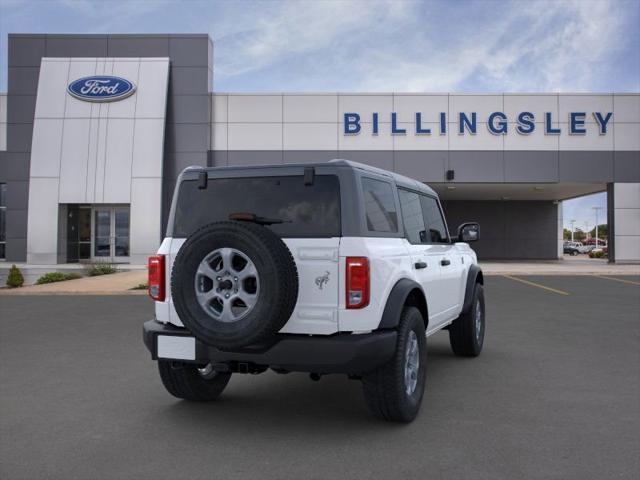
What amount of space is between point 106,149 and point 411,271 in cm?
2390

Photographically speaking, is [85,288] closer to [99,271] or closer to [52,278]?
[52,278]

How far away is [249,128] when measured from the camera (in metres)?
26.7

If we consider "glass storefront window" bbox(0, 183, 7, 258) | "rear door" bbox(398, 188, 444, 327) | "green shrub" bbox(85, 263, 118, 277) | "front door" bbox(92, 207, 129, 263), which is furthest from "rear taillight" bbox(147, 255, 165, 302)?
→ "glass storefront window" bbox(0, 183, 7, 258)

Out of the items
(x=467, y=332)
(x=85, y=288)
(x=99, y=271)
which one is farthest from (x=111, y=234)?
(x=467, y=332)

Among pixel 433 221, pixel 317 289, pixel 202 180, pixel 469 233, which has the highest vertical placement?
pixel 202 180

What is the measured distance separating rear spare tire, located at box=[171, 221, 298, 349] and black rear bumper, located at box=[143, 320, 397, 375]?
0.14 meters

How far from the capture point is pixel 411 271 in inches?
183

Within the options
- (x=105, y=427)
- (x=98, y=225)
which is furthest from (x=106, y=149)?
(x=105, y=427)

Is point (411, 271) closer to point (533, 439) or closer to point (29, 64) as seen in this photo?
point (533, 439)

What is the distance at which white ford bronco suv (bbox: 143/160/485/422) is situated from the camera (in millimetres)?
3846

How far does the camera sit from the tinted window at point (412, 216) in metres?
4.96

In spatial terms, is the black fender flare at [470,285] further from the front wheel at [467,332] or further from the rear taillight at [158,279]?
the rear taillight at [158,279]

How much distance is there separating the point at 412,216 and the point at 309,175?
135 centimetres

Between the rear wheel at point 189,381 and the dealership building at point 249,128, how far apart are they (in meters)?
22.0
